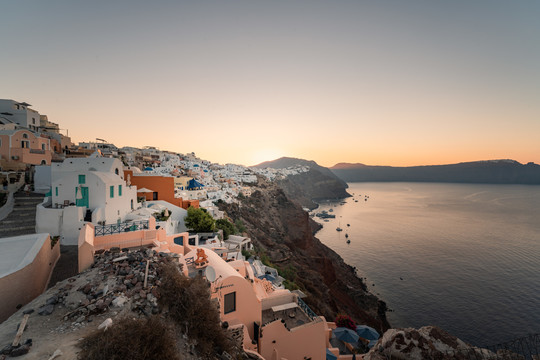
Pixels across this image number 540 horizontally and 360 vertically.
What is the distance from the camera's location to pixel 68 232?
46.1 ft

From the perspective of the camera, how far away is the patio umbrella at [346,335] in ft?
46.5

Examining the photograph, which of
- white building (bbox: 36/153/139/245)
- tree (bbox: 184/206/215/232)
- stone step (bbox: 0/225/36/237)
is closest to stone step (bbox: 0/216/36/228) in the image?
stone step (bbox: 0/225/36/237)

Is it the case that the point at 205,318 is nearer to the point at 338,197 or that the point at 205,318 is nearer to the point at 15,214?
the point at 15,214

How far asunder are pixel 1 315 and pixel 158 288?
4955 millimetres

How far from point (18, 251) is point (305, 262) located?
2916cm

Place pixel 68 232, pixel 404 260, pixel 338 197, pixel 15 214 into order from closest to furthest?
pixel 68 232
pixel 15 214
pixel 404 260
pixel 338 197

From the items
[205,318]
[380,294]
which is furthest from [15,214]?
[380,294]

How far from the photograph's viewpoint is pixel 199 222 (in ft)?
66.7

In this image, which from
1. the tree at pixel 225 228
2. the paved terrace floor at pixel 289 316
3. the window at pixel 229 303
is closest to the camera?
the window at pixel 229 303

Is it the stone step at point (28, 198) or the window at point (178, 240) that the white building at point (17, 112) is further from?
the window at point (178, 240)

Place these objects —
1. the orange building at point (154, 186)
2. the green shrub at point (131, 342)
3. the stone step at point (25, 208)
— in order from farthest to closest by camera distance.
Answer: the orange building at point (154, 186)
the stone step at point (25, 208)
the green shrub at point (131, 342)

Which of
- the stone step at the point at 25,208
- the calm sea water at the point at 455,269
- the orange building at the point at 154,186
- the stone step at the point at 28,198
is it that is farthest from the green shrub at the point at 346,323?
the stone step at the point at 28,198

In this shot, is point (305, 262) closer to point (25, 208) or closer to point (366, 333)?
point (366, 333)

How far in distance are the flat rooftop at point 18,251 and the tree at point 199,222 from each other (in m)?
10.4
